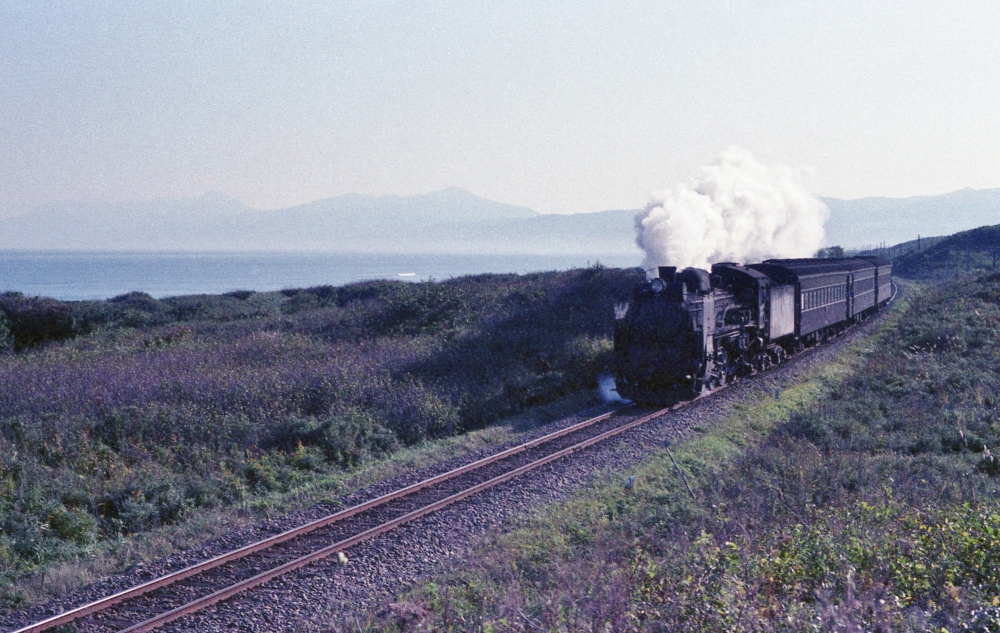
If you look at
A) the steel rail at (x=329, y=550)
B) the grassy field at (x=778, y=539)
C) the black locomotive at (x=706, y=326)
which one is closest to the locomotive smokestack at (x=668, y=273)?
the black locomotive at (x=706, y=326)

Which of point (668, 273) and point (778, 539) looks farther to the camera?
point (668, 273)

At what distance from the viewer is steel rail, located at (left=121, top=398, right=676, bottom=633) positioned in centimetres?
785

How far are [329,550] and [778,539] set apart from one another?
5.64 m

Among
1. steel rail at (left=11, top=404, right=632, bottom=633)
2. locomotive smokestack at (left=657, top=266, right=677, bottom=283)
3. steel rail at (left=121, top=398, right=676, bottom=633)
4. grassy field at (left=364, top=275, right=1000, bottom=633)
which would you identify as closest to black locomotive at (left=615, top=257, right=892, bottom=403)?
locomotive smokestack at (left=657, top=266, right=677, bottom=283)

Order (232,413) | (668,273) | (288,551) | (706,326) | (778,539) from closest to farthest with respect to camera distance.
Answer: (778,539) < (288,551) < (232,413) < (706,326) < (668,273)

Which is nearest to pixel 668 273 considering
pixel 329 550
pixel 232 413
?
pixel 232 413

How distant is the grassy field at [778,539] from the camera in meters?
5.96

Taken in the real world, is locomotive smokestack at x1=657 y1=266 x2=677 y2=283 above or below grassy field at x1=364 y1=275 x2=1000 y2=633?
above

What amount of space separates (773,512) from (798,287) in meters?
15.7

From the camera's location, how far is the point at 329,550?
9445mm

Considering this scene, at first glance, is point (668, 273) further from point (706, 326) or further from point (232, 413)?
point (232, 413)

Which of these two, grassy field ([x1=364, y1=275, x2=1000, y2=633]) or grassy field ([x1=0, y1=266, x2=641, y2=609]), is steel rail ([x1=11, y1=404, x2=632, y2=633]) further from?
grassy field ([x1=364, y1=275, x2=1000, y2=633])

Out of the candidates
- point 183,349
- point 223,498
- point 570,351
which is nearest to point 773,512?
point 223,498

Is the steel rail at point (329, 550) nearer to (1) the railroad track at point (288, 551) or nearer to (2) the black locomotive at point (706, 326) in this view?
(1) the railroad track at point (288, 551)
